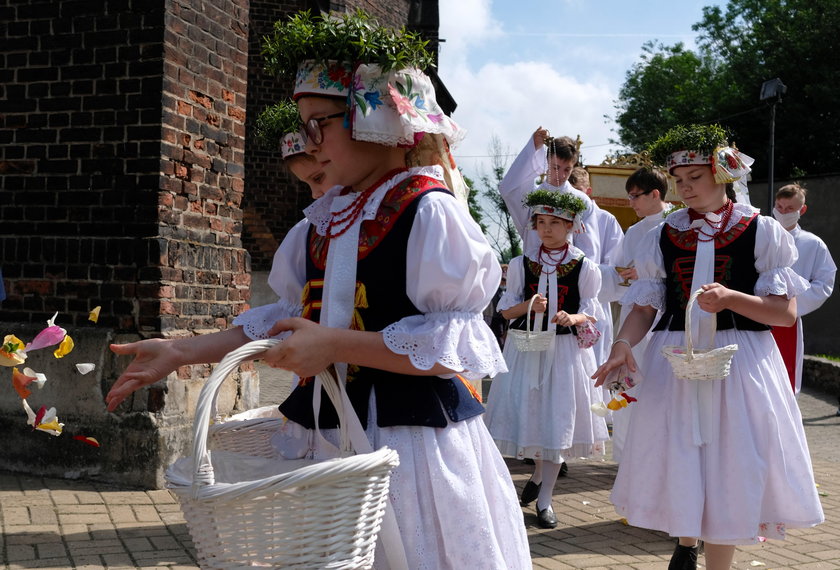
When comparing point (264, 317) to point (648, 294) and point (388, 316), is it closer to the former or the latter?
point (388, 316)

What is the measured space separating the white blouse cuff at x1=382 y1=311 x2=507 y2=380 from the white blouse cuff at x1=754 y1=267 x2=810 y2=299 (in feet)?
7.33

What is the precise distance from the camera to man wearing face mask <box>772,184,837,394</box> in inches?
277

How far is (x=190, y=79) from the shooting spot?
6.28 metres

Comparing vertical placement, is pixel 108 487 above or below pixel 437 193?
below

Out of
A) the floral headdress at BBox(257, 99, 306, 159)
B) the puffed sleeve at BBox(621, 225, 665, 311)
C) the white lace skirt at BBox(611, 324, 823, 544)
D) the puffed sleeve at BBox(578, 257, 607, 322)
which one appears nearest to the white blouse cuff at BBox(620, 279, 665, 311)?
the puffed sleeve at BBox(621, 225, 665, 311)

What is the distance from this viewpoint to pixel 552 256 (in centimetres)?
664

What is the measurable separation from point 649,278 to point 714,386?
612 millimetres

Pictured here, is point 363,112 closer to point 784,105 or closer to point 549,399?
point 549,399

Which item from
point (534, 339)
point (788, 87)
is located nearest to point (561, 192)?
point (534, 339)

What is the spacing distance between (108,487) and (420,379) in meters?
4.07

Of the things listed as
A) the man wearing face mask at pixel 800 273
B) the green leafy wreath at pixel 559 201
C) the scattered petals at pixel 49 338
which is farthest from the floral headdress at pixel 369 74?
the man wearing face mask at pixel 800 273

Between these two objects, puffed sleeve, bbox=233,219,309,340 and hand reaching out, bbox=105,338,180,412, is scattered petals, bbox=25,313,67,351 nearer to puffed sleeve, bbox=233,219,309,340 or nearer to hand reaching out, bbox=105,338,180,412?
hand reaching out, bbox=105,338,180,412

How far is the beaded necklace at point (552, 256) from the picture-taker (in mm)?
6609

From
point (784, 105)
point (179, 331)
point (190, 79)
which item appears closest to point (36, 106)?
point (190, 79)
